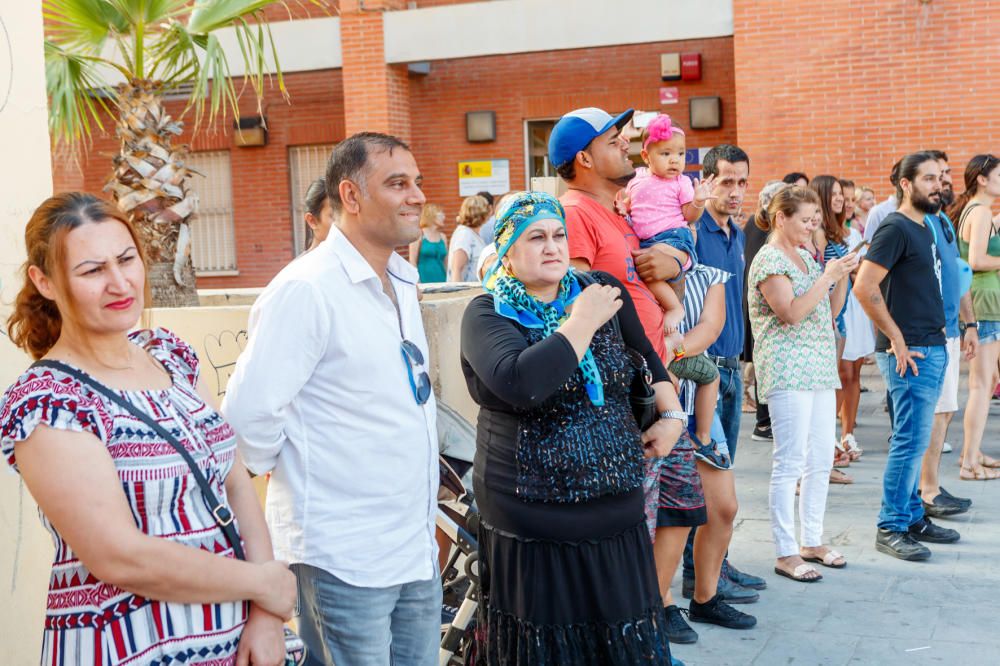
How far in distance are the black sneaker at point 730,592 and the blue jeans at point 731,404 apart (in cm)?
64

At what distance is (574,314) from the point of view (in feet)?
10.2

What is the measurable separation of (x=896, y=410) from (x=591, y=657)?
347 cm

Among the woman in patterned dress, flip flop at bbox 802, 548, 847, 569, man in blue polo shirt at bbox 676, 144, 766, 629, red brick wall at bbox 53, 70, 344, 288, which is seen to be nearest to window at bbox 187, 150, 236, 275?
red brick wall at bbox 53, 70, 344, 288

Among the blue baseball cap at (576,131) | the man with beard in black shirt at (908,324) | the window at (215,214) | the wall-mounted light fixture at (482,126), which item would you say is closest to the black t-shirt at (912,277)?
the man with beard in black shirt at (908,324)

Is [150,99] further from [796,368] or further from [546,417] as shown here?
[546,417]

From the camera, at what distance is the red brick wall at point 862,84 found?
13.2 metres

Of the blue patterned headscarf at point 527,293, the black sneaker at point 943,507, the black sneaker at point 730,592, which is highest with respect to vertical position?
the blue patterned headscarf at point 527,293

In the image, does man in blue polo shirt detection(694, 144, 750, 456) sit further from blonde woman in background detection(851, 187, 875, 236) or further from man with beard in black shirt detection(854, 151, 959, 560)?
blonde woman in background detection(851, 187, 875, 236)

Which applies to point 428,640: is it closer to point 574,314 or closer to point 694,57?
point 574,314

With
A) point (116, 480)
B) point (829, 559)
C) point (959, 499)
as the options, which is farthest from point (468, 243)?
point (116, 480)

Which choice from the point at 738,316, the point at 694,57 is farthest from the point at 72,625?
the point at 694,57

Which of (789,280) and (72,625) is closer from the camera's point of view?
(72,625)

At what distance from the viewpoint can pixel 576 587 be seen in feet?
10.4

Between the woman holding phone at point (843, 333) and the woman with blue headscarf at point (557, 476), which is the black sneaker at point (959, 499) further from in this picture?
the woman with blue headscarf at point (557, 476)
